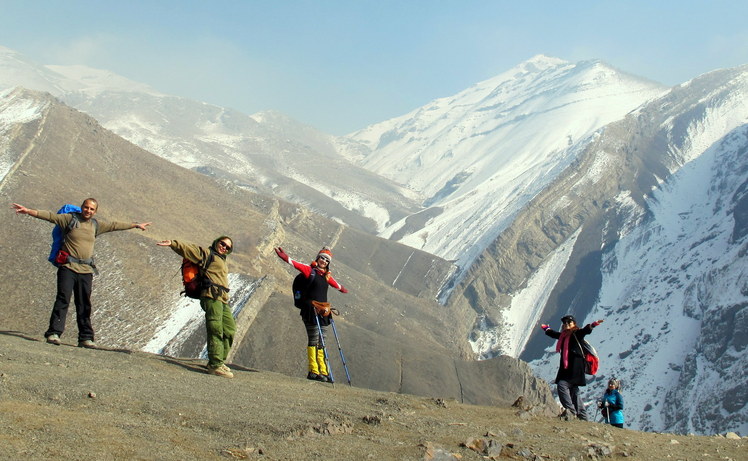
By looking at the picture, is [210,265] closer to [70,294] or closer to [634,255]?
[70,294]

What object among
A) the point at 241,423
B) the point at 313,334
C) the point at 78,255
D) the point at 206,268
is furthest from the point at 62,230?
the point at 241,423

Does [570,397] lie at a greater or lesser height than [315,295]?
lesser

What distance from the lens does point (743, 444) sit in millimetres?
10820

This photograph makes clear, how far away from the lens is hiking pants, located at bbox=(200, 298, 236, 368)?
11703 millimetres

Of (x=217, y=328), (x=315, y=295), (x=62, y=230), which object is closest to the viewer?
(x=217, y=328)

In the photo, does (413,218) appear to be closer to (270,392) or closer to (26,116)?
(26,116)

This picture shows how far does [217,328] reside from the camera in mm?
11789

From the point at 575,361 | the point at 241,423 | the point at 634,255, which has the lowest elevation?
the point at 241,423

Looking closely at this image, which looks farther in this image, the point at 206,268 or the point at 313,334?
Result: the point at 313,334

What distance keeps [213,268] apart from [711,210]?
400 feet

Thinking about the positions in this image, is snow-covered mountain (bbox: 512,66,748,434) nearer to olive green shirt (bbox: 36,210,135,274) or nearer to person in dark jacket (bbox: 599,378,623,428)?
person in dark jacket (bbox: 599,378,623,428)

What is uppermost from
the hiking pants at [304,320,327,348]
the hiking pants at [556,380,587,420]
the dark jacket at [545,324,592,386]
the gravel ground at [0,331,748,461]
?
the dark jacket at [545,324,592,386]

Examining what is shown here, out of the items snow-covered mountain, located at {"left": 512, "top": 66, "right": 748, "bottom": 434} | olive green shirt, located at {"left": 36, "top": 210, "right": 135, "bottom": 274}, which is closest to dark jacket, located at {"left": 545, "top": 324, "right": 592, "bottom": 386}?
olive green shirt, located at {"left": 36, "top": 210, "right": 135, "bottom": 274}

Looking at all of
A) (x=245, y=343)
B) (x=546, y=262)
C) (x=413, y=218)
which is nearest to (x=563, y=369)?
(x=245, y=343)
